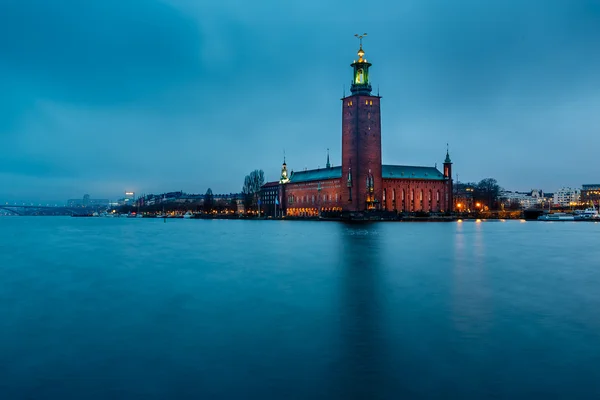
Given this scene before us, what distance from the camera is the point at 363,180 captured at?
255ft

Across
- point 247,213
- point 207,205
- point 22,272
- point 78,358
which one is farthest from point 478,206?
point 78,358

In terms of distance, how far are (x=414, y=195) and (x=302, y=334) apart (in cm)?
8275

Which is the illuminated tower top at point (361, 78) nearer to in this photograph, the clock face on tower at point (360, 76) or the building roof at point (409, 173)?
the clock face on tower at point (360, 76)

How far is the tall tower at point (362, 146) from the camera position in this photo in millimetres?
77688

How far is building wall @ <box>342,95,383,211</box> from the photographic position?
3059 inches

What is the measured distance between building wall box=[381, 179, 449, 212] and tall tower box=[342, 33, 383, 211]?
5.87 meters

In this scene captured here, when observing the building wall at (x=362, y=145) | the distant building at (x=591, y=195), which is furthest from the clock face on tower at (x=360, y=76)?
the distant building at (x=591, y=195)

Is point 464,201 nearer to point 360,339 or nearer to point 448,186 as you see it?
point 448,186

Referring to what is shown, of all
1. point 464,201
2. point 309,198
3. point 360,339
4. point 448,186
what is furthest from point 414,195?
point 360,339

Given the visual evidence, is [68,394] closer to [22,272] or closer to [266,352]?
[266,352]

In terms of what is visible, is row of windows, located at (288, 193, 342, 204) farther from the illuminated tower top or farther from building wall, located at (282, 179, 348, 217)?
the illuminated tower top

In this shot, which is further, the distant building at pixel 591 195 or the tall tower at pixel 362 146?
the distant building at pixel 591 195

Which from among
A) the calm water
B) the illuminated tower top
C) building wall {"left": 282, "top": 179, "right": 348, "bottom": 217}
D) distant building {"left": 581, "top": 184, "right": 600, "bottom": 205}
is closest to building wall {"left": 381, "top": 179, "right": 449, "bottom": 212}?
building wall {"left": 282, "top": 179, "right": 348, "bottom": 217}

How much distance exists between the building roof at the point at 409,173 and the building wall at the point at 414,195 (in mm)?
1076
